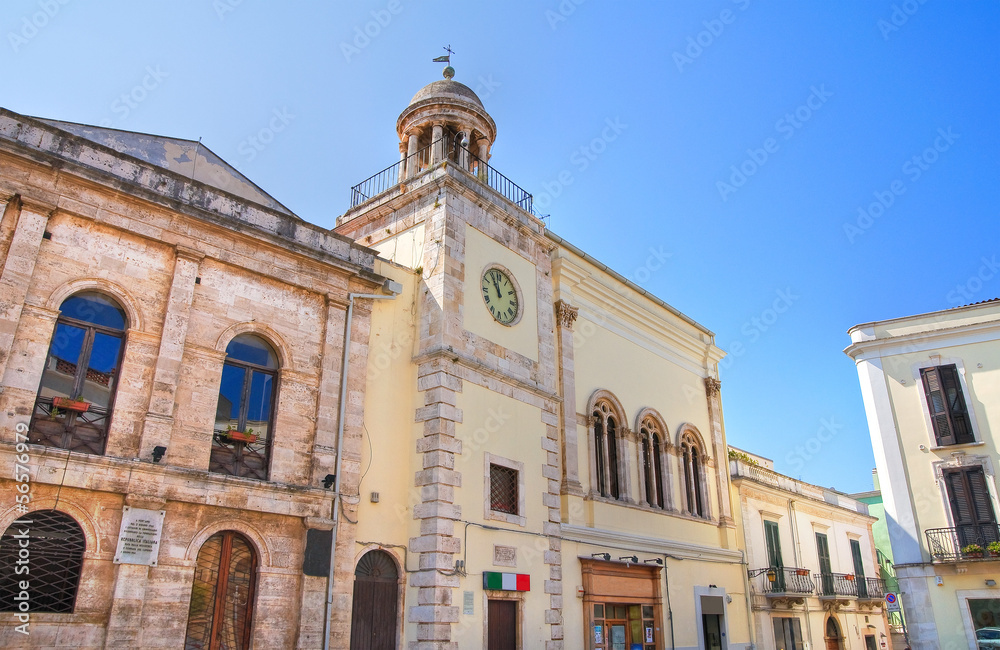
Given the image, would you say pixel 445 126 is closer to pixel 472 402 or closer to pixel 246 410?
pixel 472 402

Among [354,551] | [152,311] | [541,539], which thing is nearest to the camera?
[152,311]

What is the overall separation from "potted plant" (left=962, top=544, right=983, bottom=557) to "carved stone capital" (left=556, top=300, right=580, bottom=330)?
1125 centimetres

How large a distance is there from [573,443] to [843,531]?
16.5 meters

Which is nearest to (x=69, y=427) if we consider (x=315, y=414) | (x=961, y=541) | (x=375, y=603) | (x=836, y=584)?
(x=315, y=414)

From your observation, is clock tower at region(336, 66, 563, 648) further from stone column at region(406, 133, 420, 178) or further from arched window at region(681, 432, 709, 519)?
arched window at region(681, 432, 709, 519)

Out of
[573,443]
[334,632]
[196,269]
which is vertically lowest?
[334,632]

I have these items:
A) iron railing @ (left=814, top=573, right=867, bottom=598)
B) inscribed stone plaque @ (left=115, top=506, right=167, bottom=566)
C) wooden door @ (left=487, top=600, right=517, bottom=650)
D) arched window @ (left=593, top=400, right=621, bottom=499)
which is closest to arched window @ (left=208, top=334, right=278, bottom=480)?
inscribed stone plaque @ (left=115, top=506, right=167, bottom=566)

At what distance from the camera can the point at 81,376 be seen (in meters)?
10.7

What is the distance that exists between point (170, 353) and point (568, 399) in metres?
9.08

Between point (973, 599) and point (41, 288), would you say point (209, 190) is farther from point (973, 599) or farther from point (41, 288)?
point (973, 599)

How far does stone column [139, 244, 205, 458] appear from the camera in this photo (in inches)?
429

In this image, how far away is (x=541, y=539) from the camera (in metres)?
15.1

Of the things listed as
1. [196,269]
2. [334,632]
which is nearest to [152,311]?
[196,269]

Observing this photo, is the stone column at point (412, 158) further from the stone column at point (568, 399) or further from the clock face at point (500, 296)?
the stone column at point (568, 399)
